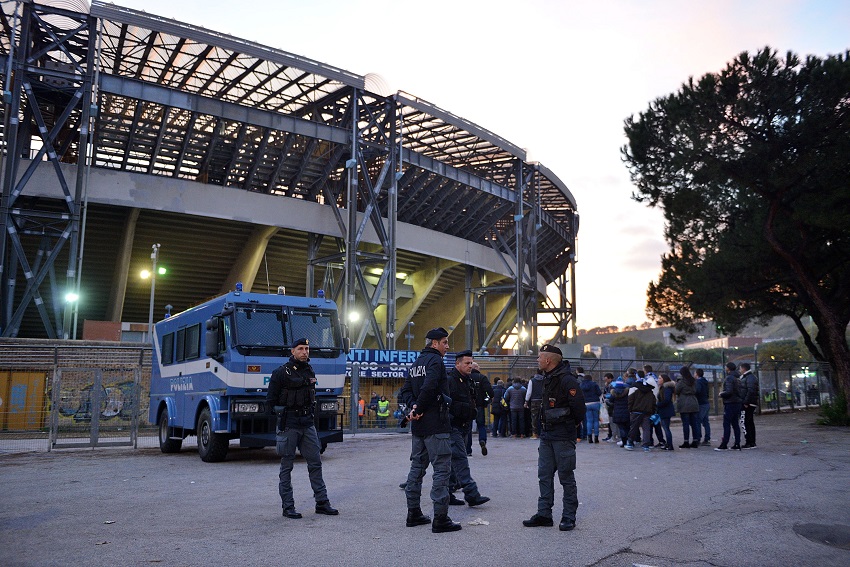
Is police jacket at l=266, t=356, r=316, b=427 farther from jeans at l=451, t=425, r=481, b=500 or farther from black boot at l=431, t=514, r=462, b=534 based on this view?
black boot at l=431, t=514, r=462, b=534

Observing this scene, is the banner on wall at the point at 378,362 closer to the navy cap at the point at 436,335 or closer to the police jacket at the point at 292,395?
the police jacket at the point at 292,395

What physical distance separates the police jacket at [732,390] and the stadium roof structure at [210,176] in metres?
19.5

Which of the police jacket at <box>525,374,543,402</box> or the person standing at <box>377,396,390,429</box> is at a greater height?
the police jacket at <box>525,374,543,402</box>

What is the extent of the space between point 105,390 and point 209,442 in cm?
475

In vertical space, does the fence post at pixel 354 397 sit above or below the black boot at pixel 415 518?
above

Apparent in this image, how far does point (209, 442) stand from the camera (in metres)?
11.7

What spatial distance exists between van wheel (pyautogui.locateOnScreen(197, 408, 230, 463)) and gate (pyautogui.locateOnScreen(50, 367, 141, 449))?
3393mm

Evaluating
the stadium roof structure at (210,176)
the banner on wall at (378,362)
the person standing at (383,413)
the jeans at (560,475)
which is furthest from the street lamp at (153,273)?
the jeans at (560,475)

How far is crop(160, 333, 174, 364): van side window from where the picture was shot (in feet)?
45.8

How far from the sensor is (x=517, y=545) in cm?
554

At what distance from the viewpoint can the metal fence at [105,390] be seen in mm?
14625

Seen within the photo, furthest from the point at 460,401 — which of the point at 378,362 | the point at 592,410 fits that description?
the point at 378,362

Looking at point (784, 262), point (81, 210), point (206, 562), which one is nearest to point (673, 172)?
point (784, 262)

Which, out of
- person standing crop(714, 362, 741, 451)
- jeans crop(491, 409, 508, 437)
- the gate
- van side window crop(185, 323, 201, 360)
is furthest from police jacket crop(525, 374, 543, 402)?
the gate
